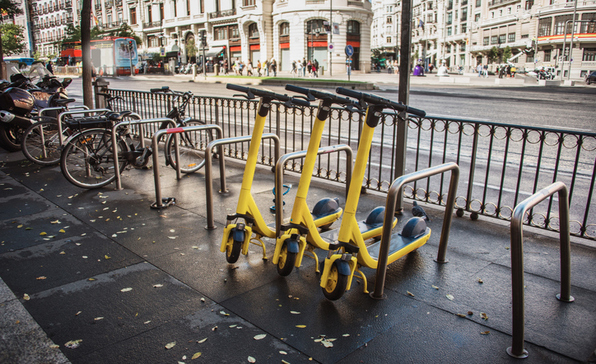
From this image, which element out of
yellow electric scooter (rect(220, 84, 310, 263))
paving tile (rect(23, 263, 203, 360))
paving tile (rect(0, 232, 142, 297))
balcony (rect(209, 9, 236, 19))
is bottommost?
paving tile (rect(23, 263, 203, 360))

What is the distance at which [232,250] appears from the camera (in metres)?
3.85

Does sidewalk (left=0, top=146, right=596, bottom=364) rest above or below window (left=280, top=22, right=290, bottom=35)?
below

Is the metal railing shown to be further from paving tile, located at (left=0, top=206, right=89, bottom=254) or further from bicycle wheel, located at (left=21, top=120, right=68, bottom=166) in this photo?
paving tile, located at (left=0, top=206, right=89, bottom=254)

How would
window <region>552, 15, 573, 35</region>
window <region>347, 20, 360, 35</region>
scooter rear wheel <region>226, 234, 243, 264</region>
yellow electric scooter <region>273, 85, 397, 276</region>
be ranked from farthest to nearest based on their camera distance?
window <region>552, 15, 573, 35</region> → window <region>347, 20, 360, 35</region> → scooter rear wheel <region>226, 234, 243, 264</region> → yellow electric scooter <region>273, 85, 397, 276</region>

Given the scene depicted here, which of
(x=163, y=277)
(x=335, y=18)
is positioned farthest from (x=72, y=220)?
(x=335, y=18)

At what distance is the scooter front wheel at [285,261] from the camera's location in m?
3.57

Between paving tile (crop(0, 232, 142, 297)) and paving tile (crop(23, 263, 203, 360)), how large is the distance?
16cm

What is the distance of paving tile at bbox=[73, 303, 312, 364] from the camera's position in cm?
264

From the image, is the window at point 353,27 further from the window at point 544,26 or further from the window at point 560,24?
the window at point 544,26

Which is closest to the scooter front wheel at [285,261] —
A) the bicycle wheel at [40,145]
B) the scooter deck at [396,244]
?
the scooter deck at [396,244]

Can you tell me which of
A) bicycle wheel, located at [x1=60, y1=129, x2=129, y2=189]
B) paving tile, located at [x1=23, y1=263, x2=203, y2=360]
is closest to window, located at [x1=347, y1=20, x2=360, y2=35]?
bicycle wheel, located at [x1=60, y1=129, x2=129, y2=189]

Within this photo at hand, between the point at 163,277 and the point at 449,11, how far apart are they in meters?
111

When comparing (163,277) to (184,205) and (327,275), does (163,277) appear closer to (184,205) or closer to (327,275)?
(327,275)

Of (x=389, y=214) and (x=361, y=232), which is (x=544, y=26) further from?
(x=389, y=214)
